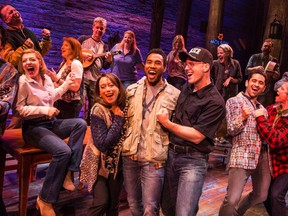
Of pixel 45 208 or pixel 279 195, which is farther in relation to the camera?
pixel 279 195

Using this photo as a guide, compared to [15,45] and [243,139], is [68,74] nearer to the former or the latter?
[15,45]

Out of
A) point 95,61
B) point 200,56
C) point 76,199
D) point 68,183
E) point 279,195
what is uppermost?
point 200,56

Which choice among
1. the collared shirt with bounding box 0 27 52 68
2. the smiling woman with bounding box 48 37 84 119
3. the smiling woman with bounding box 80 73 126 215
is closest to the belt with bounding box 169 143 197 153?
the smiling woman with bounding box 80 73 126 215

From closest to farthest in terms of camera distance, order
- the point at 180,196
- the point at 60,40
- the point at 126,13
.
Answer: the point at 180,196
the point at 60,40
the point at 126,13

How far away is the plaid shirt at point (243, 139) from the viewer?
9.39ft

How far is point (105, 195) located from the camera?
8.70ft

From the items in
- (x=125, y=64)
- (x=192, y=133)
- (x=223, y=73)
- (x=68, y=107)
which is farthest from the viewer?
(x=223, y=73)

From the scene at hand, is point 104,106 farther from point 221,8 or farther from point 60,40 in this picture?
point 221,8

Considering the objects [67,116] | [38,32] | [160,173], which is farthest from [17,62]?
[38,32]

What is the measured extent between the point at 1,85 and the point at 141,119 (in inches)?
47.9

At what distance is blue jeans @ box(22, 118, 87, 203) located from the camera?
2854mm

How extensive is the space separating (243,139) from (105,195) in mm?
1338

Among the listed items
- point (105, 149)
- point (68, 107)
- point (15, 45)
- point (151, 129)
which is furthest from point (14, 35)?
point (151, 129)

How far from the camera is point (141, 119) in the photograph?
8.66ft
